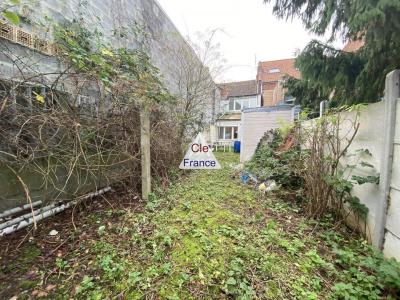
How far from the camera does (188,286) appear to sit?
1.63m

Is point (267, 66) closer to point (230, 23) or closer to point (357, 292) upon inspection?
point (230, 23)

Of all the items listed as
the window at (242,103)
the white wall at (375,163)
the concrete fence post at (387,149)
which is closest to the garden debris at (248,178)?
the white wall at (375,163)

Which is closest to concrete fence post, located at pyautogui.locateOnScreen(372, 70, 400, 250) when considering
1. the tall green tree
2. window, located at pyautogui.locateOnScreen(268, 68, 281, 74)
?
the tall green tree

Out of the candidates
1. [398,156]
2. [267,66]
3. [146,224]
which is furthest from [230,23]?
[267,66]

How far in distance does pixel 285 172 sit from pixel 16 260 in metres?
4.24

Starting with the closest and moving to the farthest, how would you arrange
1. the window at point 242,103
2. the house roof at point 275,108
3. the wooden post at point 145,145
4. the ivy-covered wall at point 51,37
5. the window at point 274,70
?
1. the ivy-covered wall at point 51,37
2. the wooden post at point 145,145
3. the house roof at point 275,108
4. the window at point 242,103
5. the window at point 274,70

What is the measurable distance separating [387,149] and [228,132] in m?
15.7

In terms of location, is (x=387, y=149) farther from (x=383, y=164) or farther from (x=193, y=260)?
(x=193, y=260)

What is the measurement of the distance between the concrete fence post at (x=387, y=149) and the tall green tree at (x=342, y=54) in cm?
55

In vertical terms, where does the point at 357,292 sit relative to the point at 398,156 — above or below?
below

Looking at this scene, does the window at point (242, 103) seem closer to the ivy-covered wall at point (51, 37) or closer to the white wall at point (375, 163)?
the ivy-covered wall at point (51, 37)

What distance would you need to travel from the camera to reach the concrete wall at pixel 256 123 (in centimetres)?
780

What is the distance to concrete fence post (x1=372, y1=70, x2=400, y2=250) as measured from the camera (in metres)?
1.92

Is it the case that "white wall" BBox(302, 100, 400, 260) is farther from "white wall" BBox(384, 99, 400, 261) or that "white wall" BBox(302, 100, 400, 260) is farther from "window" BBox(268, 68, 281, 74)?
"window" BBox(268, 68, 281, 74)
